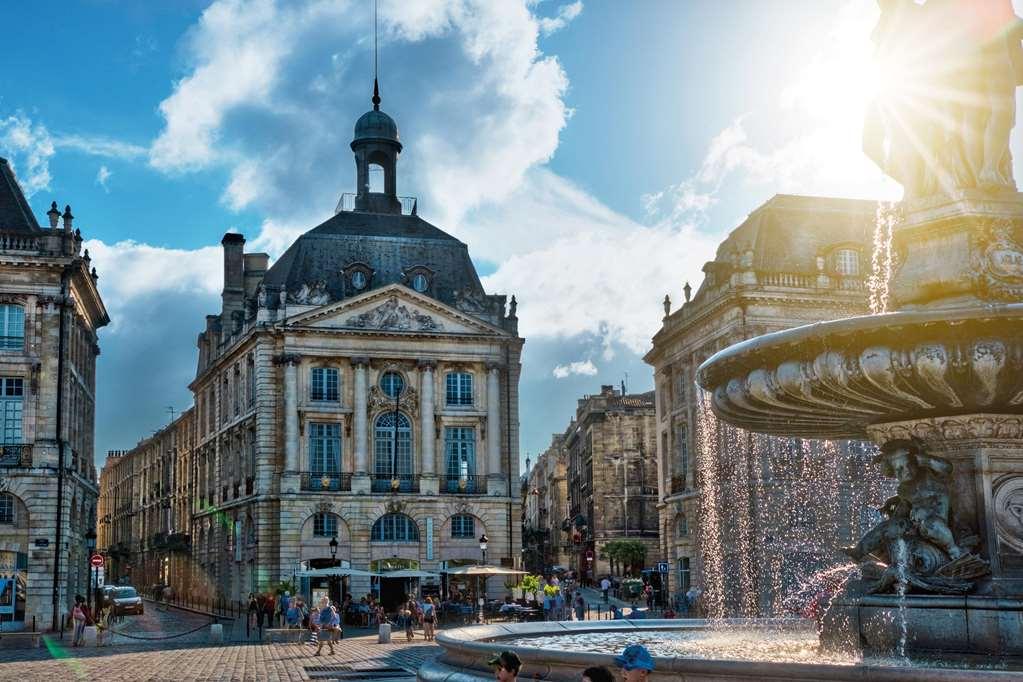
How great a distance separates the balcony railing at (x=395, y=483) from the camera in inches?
2256

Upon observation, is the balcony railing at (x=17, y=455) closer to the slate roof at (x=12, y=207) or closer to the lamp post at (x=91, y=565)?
the lamp post at (x=91, y=565)

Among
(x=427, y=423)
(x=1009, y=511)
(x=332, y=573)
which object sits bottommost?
(x=332, y=573)

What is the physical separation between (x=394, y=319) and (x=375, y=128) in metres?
10.9

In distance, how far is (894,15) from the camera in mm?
13391

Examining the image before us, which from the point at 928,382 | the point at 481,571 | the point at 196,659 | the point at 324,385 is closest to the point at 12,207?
the point at 324,385

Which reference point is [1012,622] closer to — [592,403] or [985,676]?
[985,676]

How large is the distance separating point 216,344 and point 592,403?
3051 centimetres

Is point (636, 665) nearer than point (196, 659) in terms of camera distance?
Yes

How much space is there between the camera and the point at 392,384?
5834 cm

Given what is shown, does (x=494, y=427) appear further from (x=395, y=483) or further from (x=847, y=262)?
(x=847, y=262)

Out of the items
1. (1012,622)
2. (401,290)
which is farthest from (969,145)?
(401,290)

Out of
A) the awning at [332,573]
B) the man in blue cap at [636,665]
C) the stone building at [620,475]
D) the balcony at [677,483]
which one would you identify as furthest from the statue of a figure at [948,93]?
the stone building at [620,475]

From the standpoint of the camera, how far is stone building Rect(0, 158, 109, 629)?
4406 cm

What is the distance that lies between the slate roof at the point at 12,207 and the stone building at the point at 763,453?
23.9 metres
